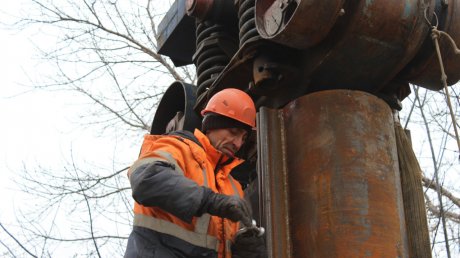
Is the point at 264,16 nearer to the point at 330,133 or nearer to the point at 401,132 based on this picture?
the point at 330,133

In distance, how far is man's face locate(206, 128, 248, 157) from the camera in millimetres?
3645

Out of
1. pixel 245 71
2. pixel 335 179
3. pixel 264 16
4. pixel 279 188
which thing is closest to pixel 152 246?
pixel 279 188

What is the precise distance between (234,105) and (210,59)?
1.12 m

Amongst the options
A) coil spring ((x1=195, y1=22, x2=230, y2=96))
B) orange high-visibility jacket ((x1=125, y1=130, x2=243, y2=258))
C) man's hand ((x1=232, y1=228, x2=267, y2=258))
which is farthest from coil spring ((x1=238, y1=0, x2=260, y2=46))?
man's hand ((x1=232, y1=228, x2=267, y2=258))

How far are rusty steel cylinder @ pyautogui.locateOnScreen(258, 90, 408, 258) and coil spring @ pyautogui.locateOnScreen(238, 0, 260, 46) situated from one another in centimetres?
61

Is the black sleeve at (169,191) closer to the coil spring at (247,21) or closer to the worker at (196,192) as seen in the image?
the worker at (196,192)

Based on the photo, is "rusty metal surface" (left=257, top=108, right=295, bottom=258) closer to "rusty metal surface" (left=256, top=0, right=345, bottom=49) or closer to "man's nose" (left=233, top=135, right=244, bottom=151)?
"man's nose" (left=233, top=135, right=244, bottom=151)

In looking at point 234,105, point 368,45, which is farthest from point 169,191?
point 368,45

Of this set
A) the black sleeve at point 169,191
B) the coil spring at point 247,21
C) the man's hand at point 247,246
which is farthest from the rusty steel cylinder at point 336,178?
the coil spring at point 247,21

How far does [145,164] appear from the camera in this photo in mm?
3205

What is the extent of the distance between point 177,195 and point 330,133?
0.90 meters

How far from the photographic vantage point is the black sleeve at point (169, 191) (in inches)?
121

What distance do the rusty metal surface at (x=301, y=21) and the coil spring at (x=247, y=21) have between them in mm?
311

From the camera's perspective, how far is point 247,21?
13.2 ft
